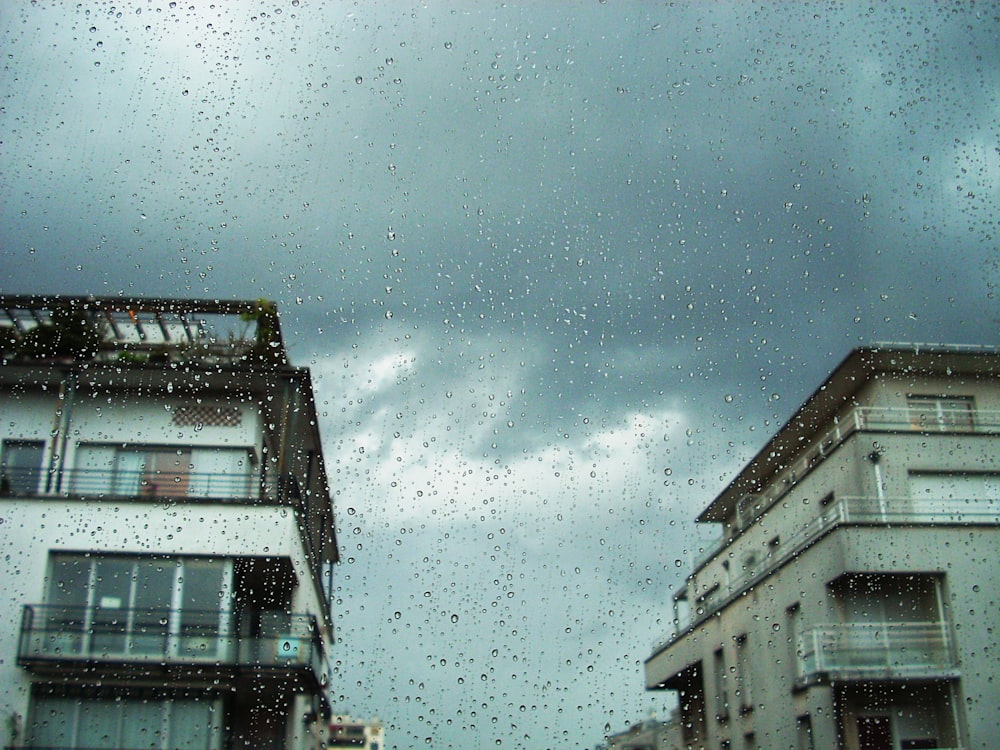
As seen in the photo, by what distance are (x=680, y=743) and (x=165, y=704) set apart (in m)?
5.66

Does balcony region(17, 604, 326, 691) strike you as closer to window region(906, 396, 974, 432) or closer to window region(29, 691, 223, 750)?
window region(29, 691, 223, 750)

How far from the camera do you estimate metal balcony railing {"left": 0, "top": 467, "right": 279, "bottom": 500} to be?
12039mm

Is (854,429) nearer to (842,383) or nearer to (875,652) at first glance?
(842,383)

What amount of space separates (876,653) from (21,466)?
394 inches

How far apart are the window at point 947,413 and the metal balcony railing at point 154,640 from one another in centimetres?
720

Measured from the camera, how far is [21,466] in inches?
489

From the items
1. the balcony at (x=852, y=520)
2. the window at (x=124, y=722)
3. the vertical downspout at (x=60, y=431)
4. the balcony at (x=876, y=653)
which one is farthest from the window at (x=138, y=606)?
the balcony at (x=876, y=653)

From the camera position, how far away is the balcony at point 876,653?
1037 centimetres

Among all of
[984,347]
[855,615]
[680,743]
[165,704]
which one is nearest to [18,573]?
[165,704]

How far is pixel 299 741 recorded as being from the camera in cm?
1327

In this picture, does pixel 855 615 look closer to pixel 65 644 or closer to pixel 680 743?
pixel 680 743

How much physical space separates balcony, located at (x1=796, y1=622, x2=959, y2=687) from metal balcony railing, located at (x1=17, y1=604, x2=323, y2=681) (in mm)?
5560

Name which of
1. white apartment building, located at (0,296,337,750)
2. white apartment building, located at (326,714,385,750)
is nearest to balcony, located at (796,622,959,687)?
white apartment building, located at (326,714,385,750)

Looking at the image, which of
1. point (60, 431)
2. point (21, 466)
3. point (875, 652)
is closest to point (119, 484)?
point (60, 431)
